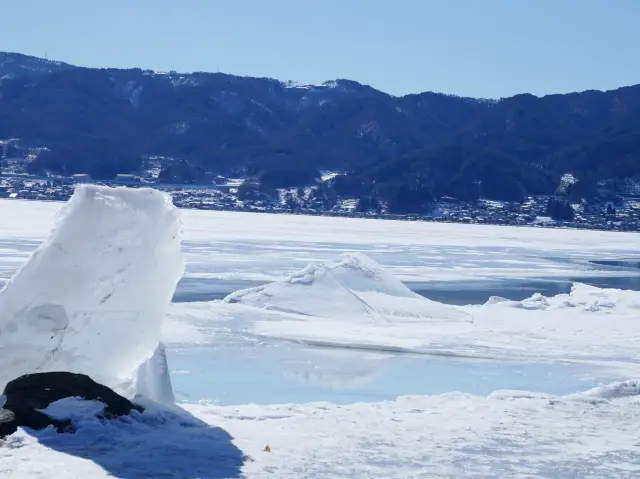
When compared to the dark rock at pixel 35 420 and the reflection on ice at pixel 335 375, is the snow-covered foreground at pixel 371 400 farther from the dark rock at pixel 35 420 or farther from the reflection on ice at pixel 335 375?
the dark rock at pixel 35 420

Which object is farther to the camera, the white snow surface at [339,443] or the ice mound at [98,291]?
the ice mound at [98,291]

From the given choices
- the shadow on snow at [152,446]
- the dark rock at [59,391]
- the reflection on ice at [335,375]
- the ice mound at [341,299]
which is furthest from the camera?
the ice mound at [341,299]

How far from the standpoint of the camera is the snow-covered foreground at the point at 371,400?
Result: 361 inches

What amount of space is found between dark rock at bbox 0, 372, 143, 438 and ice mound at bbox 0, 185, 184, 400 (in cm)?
78

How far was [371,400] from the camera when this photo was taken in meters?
13.4

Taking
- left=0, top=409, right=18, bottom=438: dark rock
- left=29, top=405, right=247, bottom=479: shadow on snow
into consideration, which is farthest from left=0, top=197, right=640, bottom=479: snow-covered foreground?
left=0, top=409, right=18, bottom=438: dark rock

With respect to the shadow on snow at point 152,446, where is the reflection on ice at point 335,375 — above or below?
below

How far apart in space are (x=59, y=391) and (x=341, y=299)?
45.1ft

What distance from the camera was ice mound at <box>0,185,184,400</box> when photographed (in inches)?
429

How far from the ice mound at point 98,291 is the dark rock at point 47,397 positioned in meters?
0.78

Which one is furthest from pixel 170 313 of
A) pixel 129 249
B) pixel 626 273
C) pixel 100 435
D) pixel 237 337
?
pixel 626 273

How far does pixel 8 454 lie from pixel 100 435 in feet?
3.59

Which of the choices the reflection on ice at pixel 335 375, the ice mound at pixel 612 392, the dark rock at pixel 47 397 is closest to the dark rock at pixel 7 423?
the dark rock at pixel 47 397

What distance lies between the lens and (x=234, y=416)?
36.9 ft
